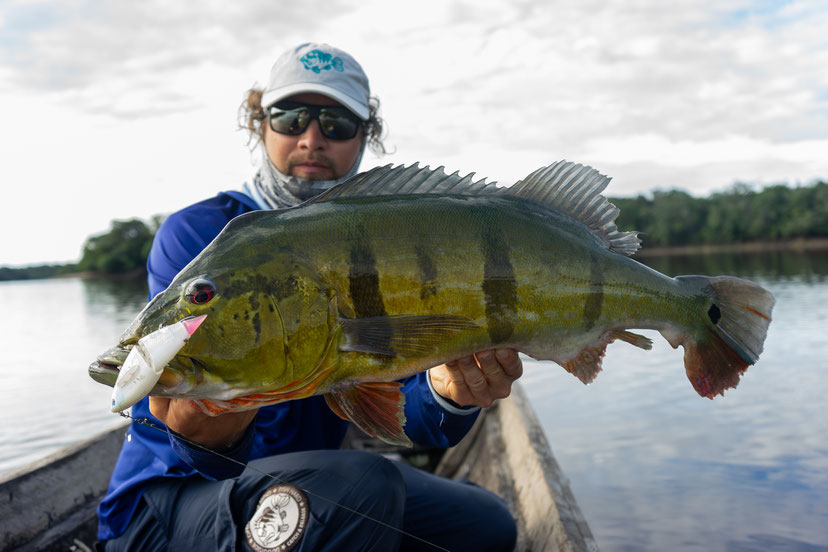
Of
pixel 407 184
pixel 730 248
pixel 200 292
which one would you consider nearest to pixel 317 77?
pixel 407 184

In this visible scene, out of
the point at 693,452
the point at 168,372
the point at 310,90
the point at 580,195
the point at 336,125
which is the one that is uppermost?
the point at 310,90

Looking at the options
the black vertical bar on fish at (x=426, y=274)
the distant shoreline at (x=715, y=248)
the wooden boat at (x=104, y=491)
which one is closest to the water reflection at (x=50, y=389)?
the wooden boat at (x=104, y=491)

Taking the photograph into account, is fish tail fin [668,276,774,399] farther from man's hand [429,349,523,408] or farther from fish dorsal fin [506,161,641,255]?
man's hand [429,349,523,408]

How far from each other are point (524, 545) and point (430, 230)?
9.44 ft

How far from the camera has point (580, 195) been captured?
2641 mm

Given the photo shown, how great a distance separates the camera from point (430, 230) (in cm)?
228

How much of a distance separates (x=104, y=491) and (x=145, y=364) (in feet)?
11.9

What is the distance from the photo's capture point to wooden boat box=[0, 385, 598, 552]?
3756 mm

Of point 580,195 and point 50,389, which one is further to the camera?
point 50,389

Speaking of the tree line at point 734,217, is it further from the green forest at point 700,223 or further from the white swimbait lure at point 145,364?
the white swimbait lure at point 145,364

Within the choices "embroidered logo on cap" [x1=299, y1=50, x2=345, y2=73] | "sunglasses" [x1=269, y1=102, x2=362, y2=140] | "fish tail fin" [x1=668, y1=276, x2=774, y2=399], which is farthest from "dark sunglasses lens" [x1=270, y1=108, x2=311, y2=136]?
"fish tail fin" [x1=668, y1=276, x2=774, y2=399]

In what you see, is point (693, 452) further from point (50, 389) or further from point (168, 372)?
point (50, 389)

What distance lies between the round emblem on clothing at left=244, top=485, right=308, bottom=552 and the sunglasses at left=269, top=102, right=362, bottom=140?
223cm

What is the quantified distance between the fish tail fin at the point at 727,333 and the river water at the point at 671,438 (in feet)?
15.8
